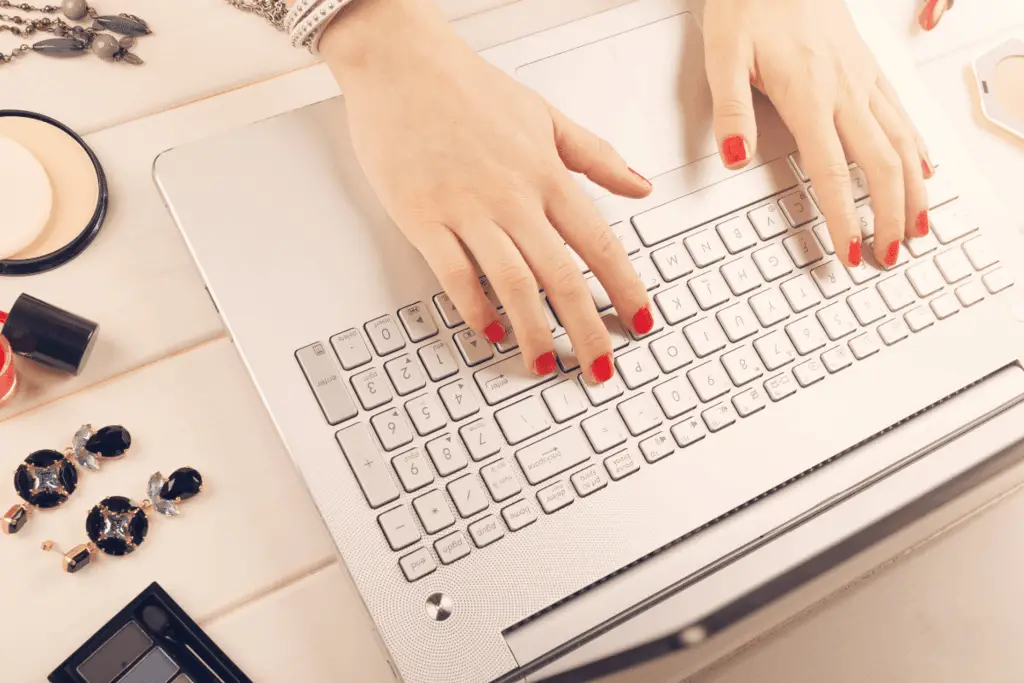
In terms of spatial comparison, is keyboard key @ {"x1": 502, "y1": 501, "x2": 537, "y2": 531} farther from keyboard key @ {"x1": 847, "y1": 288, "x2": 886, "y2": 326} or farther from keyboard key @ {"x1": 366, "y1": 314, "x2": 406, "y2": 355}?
keyboard key @ {"x1": 847, "y1": 288, "x2": 886, "y2": 326}

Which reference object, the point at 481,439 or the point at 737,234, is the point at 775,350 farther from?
the point at 481,439

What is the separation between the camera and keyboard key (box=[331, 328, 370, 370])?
1.34ft

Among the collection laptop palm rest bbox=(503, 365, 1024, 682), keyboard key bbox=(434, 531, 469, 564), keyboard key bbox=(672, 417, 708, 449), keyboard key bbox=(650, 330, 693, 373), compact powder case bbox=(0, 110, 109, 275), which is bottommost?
laptop palm rest bbox=(503, 365, 1024, 682)

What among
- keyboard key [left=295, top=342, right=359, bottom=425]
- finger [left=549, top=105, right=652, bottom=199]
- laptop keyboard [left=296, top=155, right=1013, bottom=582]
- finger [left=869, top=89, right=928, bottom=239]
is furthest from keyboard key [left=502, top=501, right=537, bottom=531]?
finger [left=869, top=89, right=928, bottom=239]

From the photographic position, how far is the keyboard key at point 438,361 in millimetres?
413

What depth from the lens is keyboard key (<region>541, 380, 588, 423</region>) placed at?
417 mm

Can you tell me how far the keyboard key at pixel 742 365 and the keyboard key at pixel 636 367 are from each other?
48 mm

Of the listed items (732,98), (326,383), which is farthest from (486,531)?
(732,98)

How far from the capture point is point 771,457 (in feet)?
1.41

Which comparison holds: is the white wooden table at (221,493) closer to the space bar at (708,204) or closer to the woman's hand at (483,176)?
the woman's hand at (483,176)

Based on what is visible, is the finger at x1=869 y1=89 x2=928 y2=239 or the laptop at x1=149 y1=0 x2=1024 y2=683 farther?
the finger at x1=869 y1=89 x2=928 y2=239

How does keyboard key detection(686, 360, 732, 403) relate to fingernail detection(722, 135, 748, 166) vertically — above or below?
below

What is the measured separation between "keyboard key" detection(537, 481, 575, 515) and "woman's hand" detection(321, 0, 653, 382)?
0.07m

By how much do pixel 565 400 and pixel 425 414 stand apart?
0.08 m
